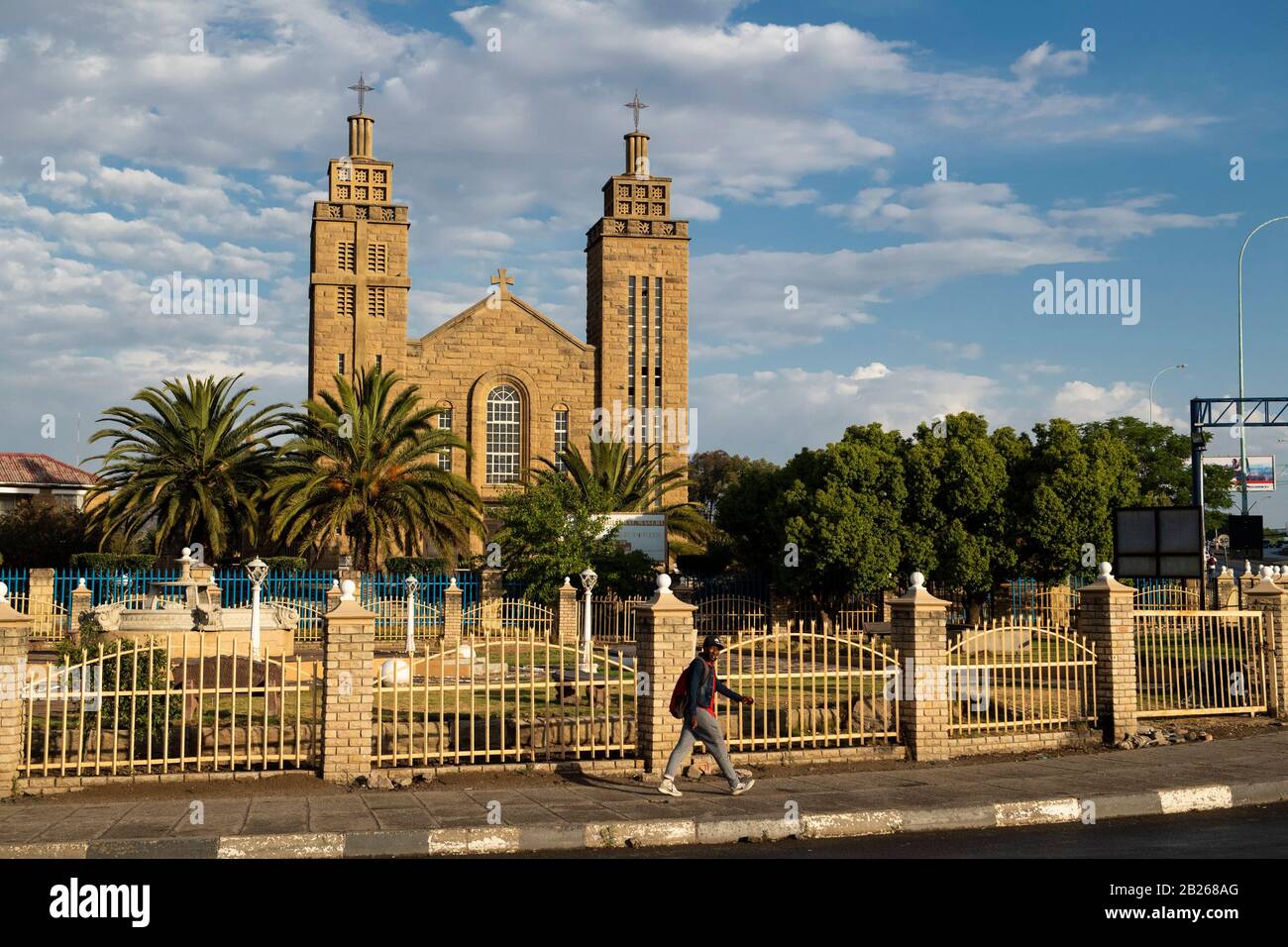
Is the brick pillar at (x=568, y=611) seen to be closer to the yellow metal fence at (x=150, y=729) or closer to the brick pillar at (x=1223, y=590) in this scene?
the yellow metal fence at (x=150, y=729)

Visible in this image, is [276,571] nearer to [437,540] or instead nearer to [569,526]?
[437,540]

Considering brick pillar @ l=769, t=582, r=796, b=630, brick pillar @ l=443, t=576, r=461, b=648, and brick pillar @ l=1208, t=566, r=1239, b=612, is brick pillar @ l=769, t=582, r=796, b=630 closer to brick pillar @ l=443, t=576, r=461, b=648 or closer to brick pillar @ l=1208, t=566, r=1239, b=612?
brick pillar @ l=443, t=576, r=461, b=648

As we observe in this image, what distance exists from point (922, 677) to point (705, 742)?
3282 mm

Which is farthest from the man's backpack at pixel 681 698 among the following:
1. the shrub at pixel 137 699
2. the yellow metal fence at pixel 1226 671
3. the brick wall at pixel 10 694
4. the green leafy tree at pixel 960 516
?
the green leafy tree at pixel 960 516

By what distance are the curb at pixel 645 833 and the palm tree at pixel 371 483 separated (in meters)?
26.1

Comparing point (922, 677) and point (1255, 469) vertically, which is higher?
point (1255, 469)

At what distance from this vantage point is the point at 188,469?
36.6m

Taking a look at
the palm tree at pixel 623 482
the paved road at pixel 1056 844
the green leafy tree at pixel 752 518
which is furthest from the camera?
the palm tree at pixel 623 482

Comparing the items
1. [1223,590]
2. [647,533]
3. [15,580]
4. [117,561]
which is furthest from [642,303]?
[15,580]

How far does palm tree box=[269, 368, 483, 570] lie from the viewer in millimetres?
35312

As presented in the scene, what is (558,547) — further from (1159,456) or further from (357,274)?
(1159,456)

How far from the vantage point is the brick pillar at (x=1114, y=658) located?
13.8m
